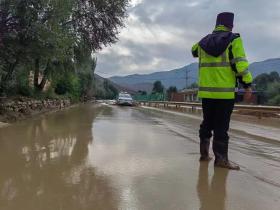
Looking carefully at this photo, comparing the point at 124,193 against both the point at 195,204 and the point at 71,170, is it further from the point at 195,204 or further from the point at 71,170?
the point at 71,170

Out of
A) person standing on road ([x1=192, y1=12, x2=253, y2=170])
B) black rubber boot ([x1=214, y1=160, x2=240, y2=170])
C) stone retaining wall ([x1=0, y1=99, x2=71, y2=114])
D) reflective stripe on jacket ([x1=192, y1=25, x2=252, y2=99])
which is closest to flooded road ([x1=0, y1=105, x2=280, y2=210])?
black rubber boot ([x1=214, y1=160, x2=240, y2=170])

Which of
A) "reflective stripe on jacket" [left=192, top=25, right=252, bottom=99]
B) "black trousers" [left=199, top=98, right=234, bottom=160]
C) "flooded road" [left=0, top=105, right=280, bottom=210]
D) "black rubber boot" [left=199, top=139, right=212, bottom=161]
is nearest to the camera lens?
"flooded road" [left=0, top=105, right=280, bottom=210]

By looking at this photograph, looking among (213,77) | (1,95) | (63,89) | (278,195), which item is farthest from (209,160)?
(63,89)

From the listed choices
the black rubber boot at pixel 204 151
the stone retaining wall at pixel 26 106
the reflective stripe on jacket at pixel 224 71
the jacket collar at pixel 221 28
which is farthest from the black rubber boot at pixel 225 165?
the stone retaining wall at pixel 26 106

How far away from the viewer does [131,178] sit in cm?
555

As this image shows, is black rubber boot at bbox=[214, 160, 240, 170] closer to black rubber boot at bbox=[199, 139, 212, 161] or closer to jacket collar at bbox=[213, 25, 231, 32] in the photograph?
black rubber boot at bbox=[199, 139, 212, 161]

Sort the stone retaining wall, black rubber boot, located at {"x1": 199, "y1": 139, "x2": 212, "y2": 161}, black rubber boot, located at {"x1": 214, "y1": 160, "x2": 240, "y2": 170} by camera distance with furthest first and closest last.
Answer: the stone retaining wall
black rubber boot, located at {"x1": 199, "y1": 139, "x2": 212, "y2": 161}
black rubber boot, located at {"x1": 214, "y1": 160, "x2": 240, "y2": 170}

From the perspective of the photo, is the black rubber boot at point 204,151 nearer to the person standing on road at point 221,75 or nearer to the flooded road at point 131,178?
the flooded road at point 131,178

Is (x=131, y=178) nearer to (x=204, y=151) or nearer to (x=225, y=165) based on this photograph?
(x=225, y=165)

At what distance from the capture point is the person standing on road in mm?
6309

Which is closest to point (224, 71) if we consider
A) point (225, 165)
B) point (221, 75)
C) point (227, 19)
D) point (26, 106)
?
point (221, 75)

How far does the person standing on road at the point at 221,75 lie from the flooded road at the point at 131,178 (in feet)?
1.51

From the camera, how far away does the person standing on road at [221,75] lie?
20.7ft

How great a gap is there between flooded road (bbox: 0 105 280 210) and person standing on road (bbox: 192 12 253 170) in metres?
0.46
